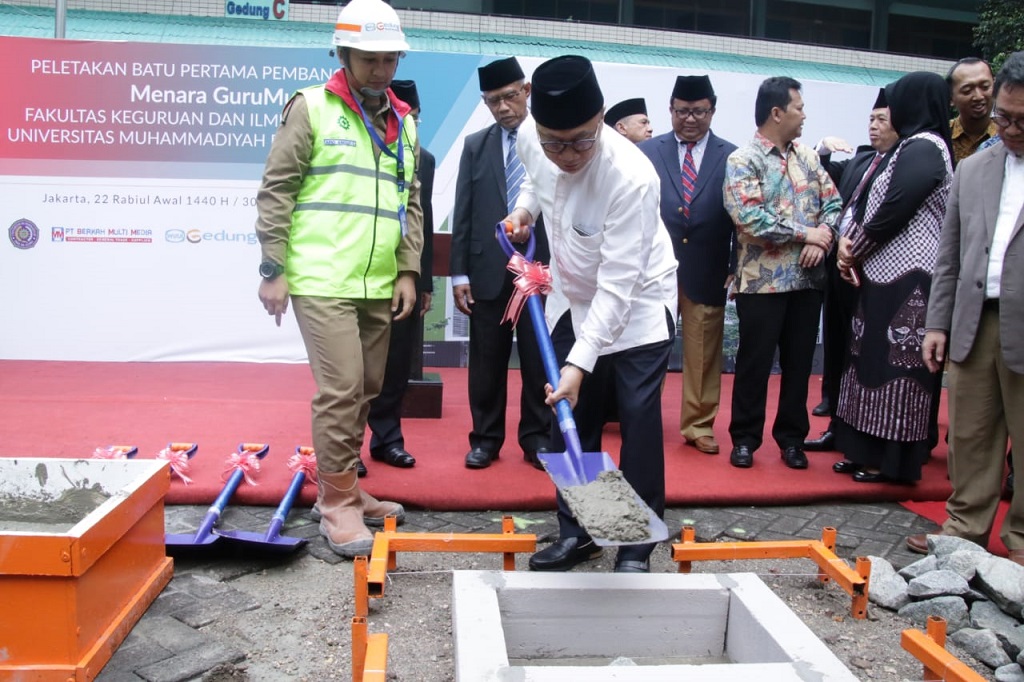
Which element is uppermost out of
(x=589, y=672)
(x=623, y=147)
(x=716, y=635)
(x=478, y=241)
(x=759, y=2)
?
(x=759, y=2)

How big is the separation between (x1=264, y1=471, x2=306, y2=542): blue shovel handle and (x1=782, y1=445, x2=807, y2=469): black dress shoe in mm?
2350

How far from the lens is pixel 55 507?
309cm

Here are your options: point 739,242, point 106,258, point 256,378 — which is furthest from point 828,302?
point 106,258

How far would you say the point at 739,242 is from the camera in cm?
482

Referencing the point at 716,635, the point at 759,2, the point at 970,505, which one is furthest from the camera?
the point at 759,2

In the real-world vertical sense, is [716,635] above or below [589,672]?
below

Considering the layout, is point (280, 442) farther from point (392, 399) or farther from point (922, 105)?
point (922, 105)

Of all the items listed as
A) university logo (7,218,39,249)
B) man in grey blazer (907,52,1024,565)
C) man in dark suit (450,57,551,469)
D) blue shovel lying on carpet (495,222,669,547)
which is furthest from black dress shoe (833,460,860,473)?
university logo (7,218,39,249)

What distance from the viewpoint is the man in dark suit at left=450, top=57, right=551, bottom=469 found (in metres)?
4.55

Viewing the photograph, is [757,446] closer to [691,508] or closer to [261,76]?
[691,508]

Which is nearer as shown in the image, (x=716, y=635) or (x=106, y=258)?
(x=716, y=635)

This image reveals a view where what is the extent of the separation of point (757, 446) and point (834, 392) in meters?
0.86

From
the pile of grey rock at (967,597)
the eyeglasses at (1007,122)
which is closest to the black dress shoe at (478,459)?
the pile of grey rock at (967,597)

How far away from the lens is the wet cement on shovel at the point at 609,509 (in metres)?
2.69
